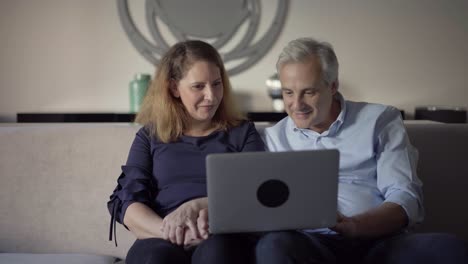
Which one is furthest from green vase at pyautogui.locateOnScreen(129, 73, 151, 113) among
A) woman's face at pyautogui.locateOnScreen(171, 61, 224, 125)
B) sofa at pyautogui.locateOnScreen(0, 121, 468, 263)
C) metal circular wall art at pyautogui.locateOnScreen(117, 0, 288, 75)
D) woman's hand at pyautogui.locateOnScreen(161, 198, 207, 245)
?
woman's hand at pyautogui.locateOnScreen(161, 198, 207, 245)

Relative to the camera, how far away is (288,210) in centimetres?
105

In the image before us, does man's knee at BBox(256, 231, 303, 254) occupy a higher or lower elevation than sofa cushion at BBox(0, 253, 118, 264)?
higher

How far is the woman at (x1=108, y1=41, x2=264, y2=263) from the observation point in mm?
1416

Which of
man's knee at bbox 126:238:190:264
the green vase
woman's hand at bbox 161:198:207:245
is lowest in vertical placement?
man's knee at bbox 126:238:190:264

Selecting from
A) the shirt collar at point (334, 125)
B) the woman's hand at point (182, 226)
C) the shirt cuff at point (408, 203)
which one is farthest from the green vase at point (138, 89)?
the shirt cuff at point (408, 203)

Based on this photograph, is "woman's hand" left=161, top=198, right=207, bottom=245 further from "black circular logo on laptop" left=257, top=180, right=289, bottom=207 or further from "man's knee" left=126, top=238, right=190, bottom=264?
"black circular logo on laptop" left=257, top=180, right=289, bottom=207

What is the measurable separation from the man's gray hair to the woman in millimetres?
250

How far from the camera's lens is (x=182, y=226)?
4.09 feet

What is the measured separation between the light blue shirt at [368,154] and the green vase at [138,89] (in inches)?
77.9

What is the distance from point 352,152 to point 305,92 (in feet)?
0.74

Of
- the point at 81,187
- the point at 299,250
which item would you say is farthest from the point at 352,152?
the point at 81,187

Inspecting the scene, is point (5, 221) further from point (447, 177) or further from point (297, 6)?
point (297, 6)

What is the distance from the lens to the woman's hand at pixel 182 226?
1.24m

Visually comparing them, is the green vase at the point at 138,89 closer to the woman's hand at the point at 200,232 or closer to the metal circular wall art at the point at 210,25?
the metal circular wall art at the point at 210,25
